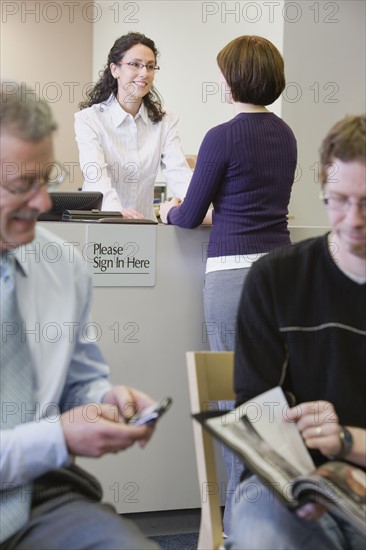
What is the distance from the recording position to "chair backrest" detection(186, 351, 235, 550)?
4.65ft

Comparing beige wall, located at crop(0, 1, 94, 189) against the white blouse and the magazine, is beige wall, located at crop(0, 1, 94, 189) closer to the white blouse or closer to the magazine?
the white blouse

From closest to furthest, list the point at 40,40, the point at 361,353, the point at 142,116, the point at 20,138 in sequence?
the point at 20,138
the point at 361,353
the point at 142,116
the point at 40,40

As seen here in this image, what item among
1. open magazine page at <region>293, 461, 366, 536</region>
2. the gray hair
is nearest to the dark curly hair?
the gray hair

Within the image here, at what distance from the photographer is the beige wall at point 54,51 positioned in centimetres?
604

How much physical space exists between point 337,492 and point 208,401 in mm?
426

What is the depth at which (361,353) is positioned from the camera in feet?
4.25

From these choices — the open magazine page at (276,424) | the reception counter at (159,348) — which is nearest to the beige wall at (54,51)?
the reception counter at (159,348)

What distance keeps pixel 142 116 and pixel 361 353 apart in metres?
1.83

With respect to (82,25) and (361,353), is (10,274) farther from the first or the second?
(82,25)

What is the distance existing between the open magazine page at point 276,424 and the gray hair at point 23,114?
481 mm

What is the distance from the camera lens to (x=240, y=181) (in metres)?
2.21

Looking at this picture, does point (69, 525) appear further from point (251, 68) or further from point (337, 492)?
point (251, 68)

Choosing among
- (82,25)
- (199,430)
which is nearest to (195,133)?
(82,25)

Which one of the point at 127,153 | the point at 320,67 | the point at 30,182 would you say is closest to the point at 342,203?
the point at 30,182
